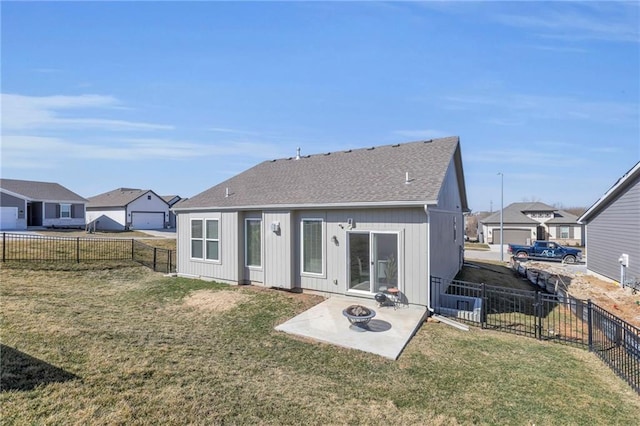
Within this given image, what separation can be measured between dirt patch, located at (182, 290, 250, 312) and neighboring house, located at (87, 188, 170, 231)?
2831 centimetres

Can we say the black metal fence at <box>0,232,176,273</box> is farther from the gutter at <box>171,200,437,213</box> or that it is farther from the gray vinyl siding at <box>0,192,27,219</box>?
the gray vinyl siding at <box>0,192,27,219</box>

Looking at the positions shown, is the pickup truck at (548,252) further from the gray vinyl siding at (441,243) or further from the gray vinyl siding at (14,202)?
the gray vinyl siding at (14,202)

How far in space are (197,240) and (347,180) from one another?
6626 millimetres

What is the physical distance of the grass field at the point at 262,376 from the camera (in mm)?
4012

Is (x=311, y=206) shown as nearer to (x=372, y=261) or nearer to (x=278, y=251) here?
(x=278, y=251)

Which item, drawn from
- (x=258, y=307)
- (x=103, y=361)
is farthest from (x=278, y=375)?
(x=258, y=307)

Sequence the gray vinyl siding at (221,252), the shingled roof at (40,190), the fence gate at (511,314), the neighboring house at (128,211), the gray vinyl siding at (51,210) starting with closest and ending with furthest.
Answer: the fence gate at (511,314), the gray vinyl siding at (221,252), the shingled roof at (40,190), the gray vinyl siding at (51,210), the neighboring house at (128,211)

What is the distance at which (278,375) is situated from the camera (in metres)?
5.09

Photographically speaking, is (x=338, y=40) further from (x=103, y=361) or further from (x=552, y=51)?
(x=103, y=361)

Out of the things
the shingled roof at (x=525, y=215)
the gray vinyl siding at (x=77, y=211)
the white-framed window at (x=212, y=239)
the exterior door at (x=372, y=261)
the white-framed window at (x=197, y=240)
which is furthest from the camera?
the shingled roof at (x=525, y=215)

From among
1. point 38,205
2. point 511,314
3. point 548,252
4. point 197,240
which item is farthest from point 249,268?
point 38,205

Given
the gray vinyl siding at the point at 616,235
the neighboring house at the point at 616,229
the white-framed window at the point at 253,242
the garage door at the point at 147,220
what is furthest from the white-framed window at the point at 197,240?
the garage door at the point at 147,220

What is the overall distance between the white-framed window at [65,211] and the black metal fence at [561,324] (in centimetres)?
3690

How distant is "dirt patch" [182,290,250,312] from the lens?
905 centimetres
